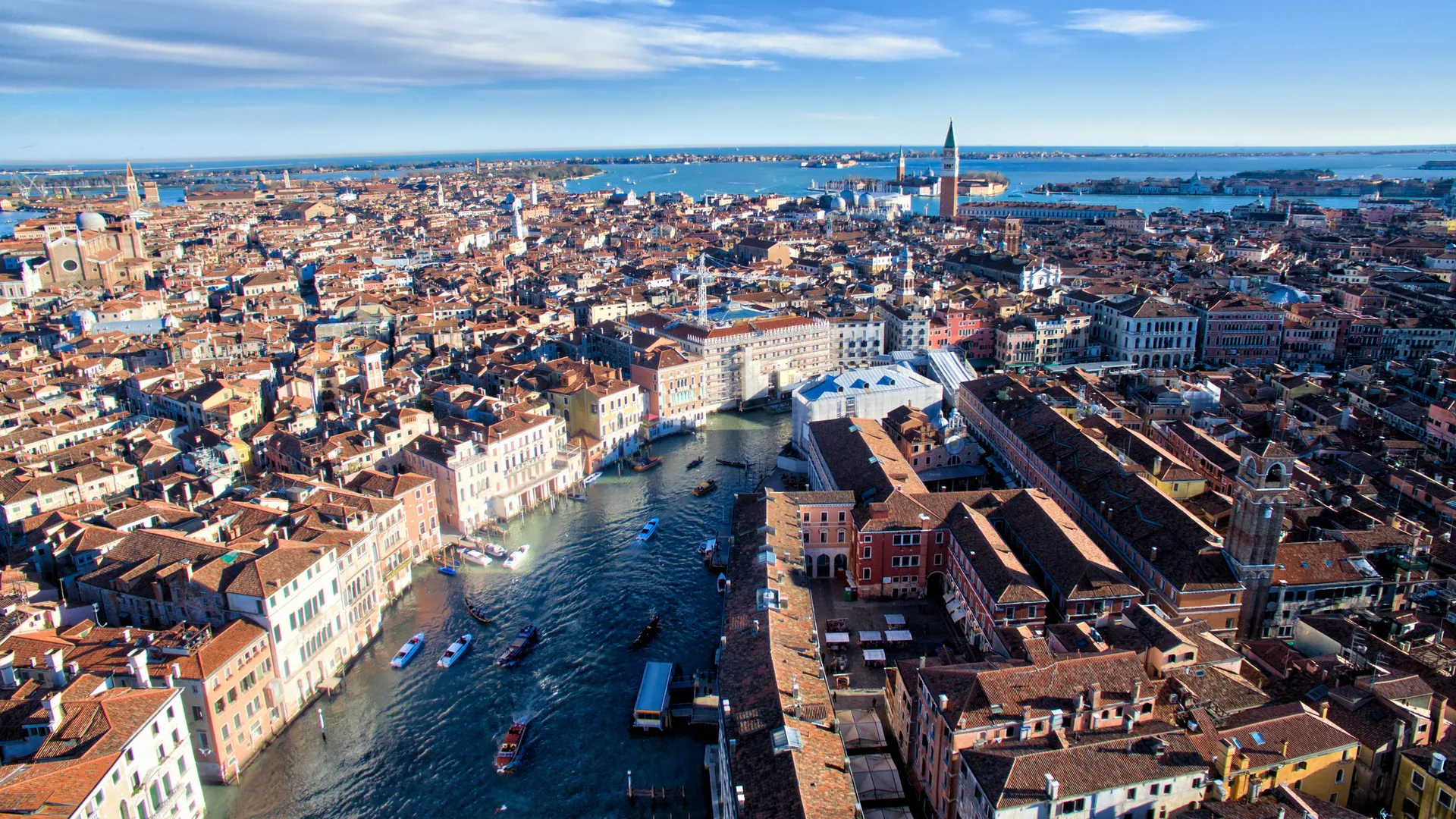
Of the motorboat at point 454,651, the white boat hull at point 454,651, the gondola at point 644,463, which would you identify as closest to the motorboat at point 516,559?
the motorboat at point 454,651

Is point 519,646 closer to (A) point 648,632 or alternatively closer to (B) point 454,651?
(B) point 454,651

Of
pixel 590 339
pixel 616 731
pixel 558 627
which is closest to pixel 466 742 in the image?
pixel 616 731

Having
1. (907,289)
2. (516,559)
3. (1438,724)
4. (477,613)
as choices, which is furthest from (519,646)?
Result: (907,289)

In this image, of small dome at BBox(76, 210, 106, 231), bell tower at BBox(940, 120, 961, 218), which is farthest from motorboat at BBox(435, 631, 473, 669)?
bell tower at BBox(940, 120, 961, 218)

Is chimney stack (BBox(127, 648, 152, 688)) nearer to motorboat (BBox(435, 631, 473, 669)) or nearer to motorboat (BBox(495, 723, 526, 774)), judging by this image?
motorboat (BBox(435, 631, 473, 669))


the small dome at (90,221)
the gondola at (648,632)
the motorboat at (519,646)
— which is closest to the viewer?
the motorboat at (519,646)

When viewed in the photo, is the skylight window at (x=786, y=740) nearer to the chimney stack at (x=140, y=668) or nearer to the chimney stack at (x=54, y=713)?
the chimney stack at (x=140, y=668)

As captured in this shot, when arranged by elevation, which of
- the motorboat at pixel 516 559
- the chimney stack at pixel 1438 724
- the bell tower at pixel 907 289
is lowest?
the motorboat at pixel 516 559

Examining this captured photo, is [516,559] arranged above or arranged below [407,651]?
above
